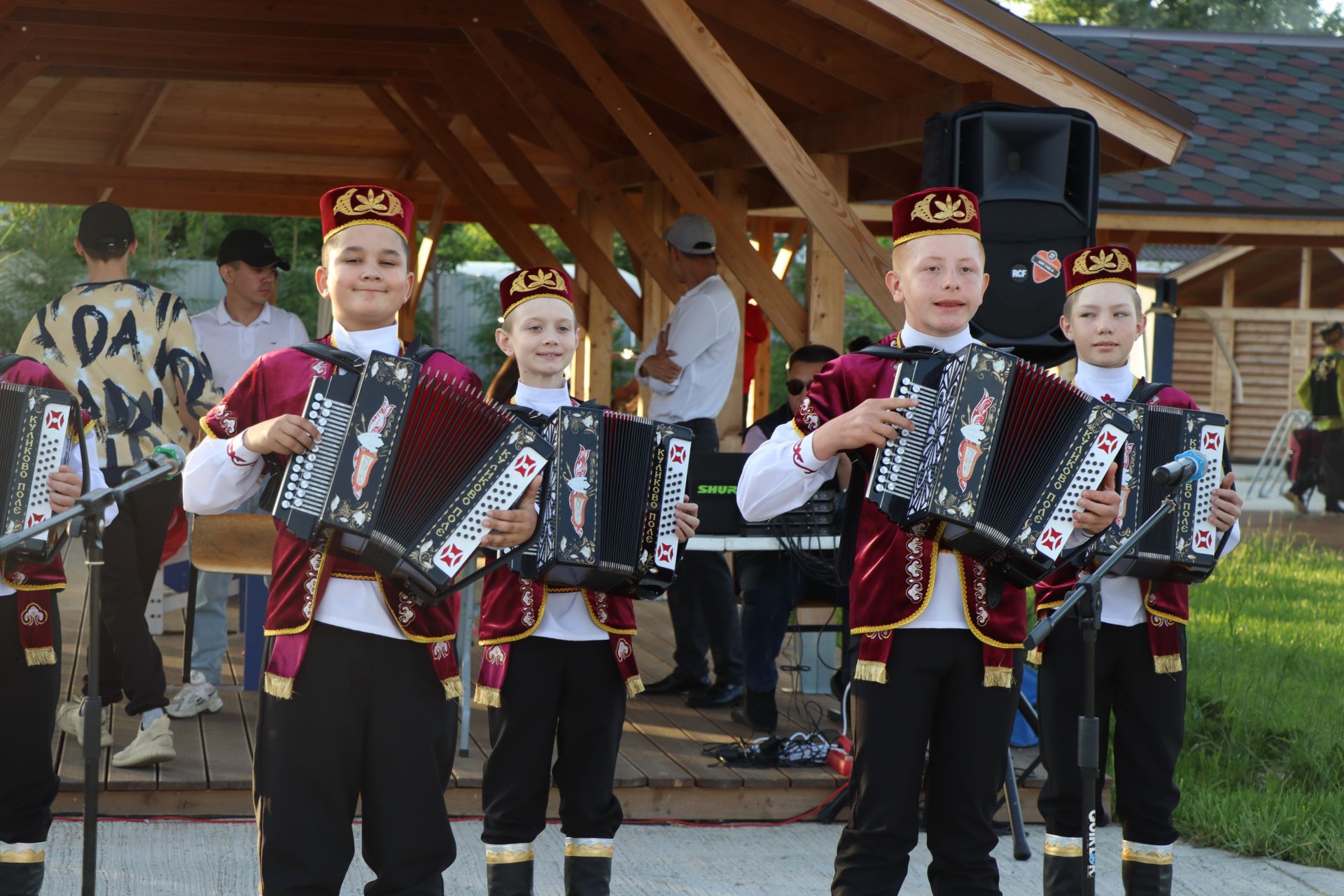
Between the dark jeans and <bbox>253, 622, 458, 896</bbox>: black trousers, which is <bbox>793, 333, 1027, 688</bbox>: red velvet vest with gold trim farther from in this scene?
the dark jeans

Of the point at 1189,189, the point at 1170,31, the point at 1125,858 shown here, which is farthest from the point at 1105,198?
the point at 1125,858

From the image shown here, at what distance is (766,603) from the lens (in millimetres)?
5727

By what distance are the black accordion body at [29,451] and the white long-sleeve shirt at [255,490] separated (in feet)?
1.38

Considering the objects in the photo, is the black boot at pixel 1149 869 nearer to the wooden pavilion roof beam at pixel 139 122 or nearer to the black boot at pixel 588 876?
the black boot at pixel 588 876

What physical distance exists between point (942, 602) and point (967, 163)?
2.62 metres

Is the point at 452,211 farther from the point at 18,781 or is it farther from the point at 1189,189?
the point at 18,781

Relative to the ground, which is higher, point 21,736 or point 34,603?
point 34,603

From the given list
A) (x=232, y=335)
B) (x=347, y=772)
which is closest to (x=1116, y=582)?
(x=347, y=772)

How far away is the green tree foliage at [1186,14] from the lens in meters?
32.1

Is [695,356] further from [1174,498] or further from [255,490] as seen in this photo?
[255,490]

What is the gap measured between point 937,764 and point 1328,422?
14.8 m

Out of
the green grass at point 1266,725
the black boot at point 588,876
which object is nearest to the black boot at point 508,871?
the black boot at point 588,876

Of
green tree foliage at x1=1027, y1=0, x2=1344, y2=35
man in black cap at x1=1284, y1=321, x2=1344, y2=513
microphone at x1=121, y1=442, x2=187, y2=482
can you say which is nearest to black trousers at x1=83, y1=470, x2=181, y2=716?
microphone at x1=121, y1=442, x2=187, y2=482

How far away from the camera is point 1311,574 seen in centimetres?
1030
